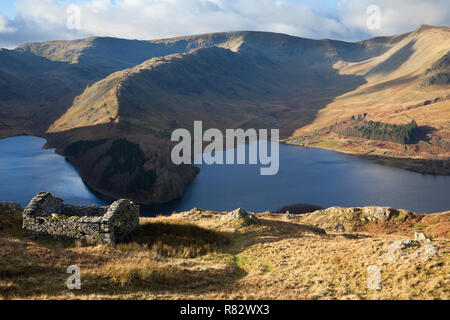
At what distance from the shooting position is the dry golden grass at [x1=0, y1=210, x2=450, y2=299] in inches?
611

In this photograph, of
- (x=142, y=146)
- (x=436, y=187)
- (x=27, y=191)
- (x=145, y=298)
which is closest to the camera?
(x=145, y=298)

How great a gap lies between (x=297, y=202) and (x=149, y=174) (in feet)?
256

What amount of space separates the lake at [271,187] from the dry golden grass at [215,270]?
93.5 m

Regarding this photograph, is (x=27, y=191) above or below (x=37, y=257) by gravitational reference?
below

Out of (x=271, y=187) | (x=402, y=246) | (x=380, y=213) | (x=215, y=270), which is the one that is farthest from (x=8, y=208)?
(x=271, y=187)

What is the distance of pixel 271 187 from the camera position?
14588 centimetres

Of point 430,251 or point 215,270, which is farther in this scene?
point 215,270

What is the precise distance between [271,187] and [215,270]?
12758 cm

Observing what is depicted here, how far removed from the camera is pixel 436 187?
144 metres

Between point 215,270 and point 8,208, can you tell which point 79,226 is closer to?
point 215,270

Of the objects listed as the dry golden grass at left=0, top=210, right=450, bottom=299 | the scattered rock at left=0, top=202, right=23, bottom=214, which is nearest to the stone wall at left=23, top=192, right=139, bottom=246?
the dry golden grass at left=0, top=210, right=450, bottom=299
